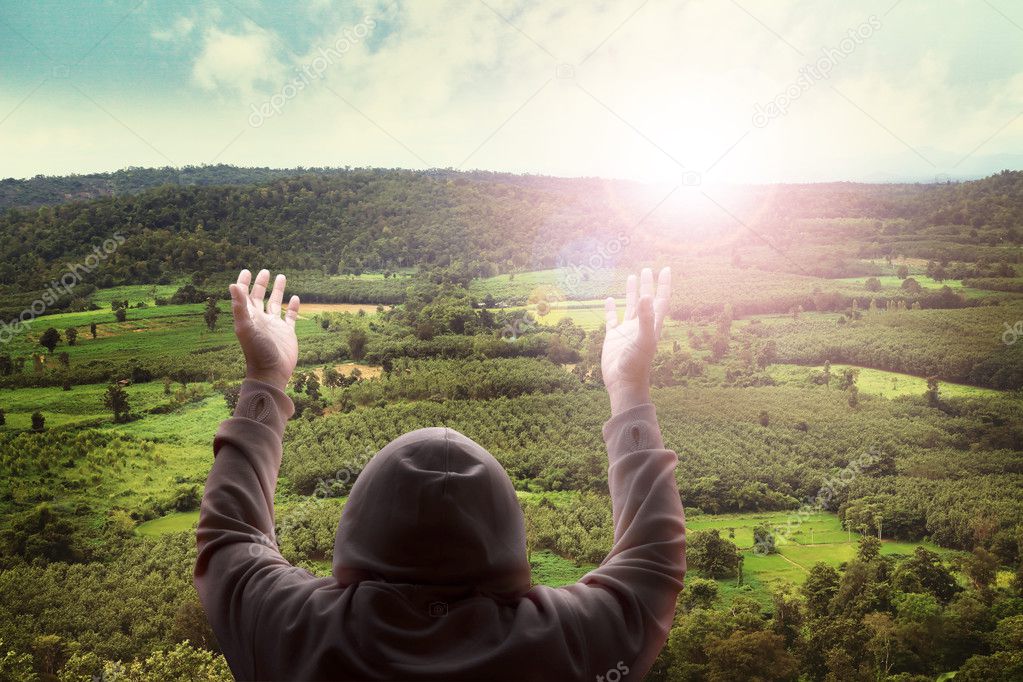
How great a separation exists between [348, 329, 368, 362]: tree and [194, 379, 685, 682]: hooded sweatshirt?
2887 millimetres

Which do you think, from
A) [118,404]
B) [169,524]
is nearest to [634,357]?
[169,524]

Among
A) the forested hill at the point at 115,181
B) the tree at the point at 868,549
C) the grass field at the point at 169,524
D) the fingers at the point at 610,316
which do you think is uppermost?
the forested hill at the point at 115,181

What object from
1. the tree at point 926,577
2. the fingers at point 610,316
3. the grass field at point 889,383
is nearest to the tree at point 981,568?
the tree at point 926,577

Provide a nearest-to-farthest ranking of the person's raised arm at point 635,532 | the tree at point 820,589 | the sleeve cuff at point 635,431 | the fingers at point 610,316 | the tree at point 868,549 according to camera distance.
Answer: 1. the person's raised arm at point 635,532
2. the sleeve cuff at point 635,431
3. the fingers at point 610,316
4. the tree at point 820,589
5. the tree at point 868,549

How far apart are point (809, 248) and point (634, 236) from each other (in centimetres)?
105

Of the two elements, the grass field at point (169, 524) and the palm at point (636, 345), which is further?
the grass field at point (169, 524)

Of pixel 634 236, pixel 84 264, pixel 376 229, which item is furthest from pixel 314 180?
pixel 634 236

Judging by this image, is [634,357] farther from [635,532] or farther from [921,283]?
[921,283]

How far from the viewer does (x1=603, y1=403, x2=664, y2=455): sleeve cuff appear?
4.95 ft

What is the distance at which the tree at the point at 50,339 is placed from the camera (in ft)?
14.1

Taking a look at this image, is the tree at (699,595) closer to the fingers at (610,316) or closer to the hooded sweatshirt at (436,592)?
the fingers at (610,316)

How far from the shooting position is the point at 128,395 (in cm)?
423

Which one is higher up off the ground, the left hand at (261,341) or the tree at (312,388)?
the left hand at (261,341)

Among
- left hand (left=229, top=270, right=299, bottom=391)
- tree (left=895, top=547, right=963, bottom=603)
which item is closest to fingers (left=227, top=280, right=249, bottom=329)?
left hand (left=229, top=270, right=299, bottom=391)
